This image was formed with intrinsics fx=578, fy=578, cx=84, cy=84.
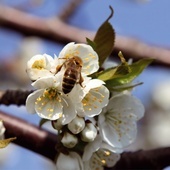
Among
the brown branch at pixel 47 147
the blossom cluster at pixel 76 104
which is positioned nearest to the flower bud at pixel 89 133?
the blossom cluster at pixel 76 104

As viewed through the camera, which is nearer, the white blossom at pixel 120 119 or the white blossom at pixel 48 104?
the white blossom at pixel 48 104

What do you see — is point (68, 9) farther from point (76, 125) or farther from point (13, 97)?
point (76, 125)

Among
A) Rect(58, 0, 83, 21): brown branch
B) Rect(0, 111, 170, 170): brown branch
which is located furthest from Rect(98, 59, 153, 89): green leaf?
Rect(58, 0, 83, 21): brown branch

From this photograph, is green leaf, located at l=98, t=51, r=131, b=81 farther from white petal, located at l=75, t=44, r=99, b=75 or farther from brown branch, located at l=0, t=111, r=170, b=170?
brown branch, located at l=0, t=111, r=170, b=170

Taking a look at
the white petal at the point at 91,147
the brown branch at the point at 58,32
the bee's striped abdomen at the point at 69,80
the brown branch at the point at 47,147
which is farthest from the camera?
the brown branch at the point at 58,32

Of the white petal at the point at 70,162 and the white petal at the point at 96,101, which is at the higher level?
the white petal at the point at 96,101

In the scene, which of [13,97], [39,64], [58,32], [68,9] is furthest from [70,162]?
[68,9]

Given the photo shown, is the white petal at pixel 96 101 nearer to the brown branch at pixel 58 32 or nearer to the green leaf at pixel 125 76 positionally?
the green leaf at pixel 125 76

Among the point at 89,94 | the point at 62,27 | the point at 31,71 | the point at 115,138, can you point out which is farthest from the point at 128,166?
the point at 62,27
